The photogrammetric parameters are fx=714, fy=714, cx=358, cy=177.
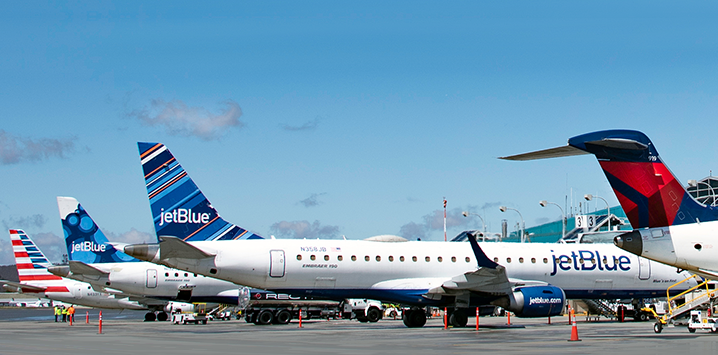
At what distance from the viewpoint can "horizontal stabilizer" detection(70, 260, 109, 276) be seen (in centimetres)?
3916

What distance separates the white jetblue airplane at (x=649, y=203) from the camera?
1897 centimetres

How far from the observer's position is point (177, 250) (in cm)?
2561

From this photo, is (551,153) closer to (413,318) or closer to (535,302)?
(535,302)

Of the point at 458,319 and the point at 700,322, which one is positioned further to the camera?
the point at 458,319

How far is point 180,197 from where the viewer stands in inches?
1105

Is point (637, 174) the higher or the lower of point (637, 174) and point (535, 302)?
the higher

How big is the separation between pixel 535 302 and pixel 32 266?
128ft

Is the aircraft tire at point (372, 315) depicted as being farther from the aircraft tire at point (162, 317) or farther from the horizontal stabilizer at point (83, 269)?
the aircraft tire at point (162, 317)

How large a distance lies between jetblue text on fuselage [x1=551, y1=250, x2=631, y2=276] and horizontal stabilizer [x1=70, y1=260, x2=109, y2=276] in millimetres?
24260

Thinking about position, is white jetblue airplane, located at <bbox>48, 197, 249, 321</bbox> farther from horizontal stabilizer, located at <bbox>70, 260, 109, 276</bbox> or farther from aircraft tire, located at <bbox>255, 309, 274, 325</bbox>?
aircraft tire, located at <bbox>255, 309, 274, 325</bbox>

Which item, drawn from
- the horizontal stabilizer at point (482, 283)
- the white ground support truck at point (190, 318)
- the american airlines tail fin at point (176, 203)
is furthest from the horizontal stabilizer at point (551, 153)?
the white ground support truck at point (190, 318)

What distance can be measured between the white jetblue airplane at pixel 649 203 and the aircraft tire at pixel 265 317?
20204mm

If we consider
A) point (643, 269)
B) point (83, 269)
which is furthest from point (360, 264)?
point (83, 269)

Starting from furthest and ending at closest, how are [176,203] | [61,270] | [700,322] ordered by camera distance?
[61,270] → [176,203] → [700,322]
